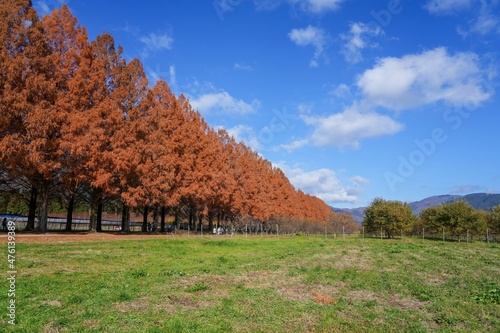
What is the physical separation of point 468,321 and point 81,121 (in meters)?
25.7

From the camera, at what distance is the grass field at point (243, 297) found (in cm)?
769

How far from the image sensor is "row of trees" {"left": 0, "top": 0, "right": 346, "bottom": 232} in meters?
23.9

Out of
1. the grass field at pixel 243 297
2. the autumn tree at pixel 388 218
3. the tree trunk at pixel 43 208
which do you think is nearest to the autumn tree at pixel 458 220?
the autumn tree at pixel 388 218

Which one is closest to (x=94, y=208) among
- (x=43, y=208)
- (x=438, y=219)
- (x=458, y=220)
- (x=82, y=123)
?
(x=43, y=208)

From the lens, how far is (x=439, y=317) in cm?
861

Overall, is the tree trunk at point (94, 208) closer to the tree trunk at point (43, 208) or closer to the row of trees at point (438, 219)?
the tree trunk at point (43, 208)

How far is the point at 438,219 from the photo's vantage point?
66125 millimetres

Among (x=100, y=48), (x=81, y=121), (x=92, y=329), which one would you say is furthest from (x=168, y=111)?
(x=92, y=329)

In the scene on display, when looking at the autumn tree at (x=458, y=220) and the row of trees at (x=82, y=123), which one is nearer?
the row of trees at (x=82, y=123)

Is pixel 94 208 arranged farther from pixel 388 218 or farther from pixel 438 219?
pixel 438 219

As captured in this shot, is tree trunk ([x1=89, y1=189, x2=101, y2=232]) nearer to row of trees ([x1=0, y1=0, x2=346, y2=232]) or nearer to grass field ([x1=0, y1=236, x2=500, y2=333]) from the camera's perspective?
row of trees ([x1=0, y1=0, x2=346, y2=232])

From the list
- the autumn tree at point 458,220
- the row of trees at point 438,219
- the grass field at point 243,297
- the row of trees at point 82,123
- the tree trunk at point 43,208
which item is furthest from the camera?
the row of trees at point 438,219

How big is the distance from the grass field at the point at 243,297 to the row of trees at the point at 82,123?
36.8 feet

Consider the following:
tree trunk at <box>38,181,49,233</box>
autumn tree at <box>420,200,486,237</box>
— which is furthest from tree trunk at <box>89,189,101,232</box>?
autumn tree at <box>420,200,486,237</box>
